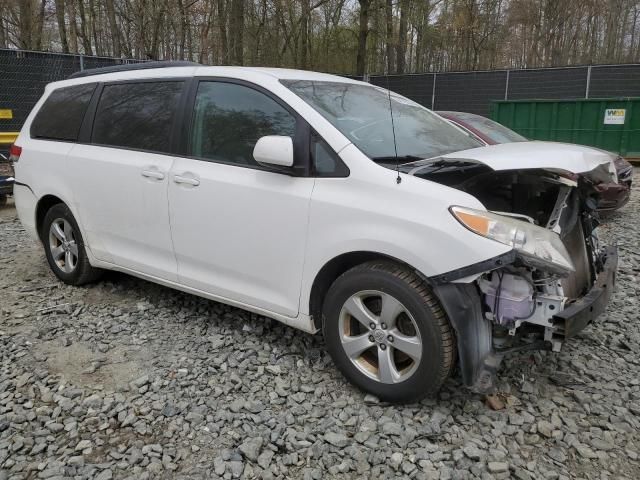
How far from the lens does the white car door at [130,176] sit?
378 centimetres

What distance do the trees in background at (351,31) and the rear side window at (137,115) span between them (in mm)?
15942

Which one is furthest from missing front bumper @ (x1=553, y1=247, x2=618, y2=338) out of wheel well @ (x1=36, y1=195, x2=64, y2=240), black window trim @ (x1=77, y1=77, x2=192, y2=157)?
wheel well @ (x1=36, y1=195, x2=64, y2=240)

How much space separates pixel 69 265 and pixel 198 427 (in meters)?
2.53

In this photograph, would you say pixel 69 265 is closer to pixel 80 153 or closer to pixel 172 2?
pixel 80 153

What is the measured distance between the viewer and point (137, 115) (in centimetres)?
401

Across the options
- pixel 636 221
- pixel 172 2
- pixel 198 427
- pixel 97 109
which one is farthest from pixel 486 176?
pixel 172 2

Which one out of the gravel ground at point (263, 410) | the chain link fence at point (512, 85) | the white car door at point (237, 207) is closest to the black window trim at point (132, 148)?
the white car door at point (237, 207)

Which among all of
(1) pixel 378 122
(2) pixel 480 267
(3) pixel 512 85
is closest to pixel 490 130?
(1) pixel 378 122

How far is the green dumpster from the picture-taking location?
12867 millimetres

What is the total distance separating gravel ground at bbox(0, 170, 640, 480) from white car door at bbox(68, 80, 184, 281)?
538mm

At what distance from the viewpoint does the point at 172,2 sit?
69.5 ft

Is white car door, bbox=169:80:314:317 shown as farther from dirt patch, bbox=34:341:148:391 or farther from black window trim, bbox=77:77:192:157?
dirt patch, bbox=34:341:148:391

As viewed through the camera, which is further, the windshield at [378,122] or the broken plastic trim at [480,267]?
the windshield at [378,122]

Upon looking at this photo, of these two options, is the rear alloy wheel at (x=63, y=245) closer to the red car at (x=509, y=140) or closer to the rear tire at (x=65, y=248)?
the rear tire at (x=65, y=248)
